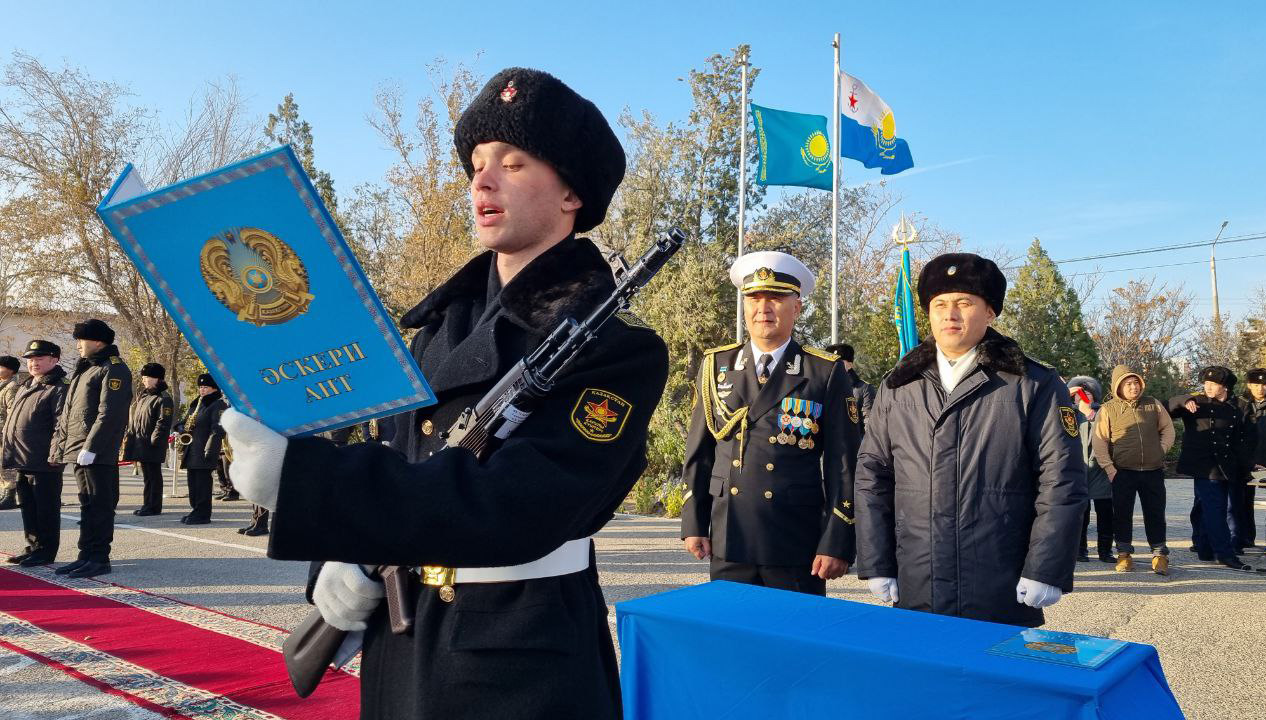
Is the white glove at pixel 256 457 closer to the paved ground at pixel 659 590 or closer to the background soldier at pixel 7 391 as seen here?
the paved ground at pixel 659 590

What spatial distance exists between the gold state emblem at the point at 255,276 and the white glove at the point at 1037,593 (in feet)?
9.03

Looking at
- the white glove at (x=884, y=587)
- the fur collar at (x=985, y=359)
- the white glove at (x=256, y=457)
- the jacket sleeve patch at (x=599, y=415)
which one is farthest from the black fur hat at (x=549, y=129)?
the white glove at (x=884, y=587)

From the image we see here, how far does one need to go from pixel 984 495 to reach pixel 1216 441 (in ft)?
25.6

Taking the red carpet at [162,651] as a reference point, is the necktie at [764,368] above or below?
above

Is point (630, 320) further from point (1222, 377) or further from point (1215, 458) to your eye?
point (1222, 377)

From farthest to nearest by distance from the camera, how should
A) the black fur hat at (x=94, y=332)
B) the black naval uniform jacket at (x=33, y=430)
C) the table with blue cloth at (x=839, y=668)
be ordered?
the black fur hat at (x=94, y=332) < the black naval uniform jacket at (x=33, y=430) < the table with blue cloth at (x=839, y=668)

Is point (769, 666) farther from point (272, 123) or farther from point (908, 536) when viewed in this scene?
point (272, 123)

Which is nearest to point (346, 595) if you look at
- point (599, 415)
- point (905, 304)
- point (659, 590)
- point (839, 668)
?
point (599, 415)

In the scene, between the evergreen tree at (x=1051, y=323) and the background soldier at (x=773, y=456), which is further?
the evergreen tree at (x=1051, y=323)

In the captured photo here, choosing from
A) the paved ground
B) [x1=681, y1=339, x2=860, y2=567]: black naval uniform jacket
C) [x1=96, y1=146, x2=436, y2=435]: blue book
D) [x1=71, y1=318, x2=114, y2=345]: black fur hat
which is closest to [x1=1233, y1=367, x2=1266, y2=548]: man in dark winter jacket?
the paved ground

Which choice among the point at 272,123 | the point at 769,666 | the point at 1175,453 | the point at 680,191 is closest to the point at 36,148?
the point at 272,123

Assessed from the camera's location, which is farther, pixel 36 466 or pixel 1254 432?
pixel 1254 432

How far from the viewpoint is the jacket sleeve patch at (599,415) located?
1.48 meters

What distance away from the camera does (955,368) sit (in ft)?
11.6
